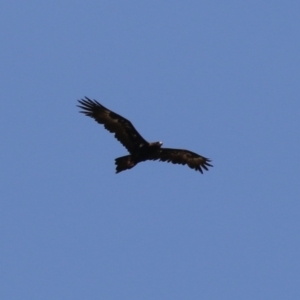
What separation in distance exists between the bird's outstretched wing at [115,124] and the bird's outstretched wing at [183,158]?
1302 millimetres

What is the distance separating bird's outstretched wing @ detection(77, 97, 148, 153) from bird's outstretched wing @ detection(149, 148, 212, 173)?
1302mm

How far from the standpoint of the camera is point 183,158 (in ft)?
116

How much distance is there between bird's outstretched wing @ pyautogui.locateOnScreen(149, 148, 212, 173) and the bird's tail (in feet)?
5.48

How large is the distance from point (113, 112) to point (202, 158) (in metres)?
4.72

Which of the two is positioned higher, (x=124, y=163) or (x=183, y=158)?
(x=183, y=158)

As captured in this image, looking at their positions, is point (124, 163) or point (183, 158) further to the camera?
point (183, 158)

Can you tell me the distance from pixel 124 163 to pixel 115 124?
1.72 metres

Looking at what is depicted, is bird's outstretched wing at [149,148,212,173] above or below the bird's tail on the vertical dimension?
above

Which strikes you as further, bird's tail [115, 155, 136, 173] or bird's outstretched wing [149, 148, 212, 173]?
bird's outstretched wing [149, 148, 212, 173]

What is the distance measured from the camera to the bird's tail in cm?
3256

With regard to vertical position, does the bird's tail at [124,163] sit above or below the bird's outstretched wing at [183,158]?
below

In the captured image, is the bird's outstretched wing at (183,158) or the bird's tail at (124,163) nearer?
the bird's tail at (124,163)

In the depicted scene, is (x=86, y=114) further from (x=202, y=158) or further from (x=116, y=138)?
(x=202, y=158)

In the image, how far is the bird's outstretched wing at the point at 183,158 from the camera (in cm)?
3450
